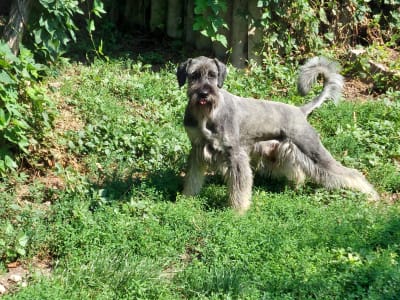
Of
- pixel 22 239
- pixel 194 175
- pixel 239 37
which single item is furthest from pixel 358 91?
pixel 22 239

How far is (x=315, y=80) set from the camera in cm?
771

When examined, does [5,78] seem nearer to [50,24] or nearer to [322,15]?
[50,24]

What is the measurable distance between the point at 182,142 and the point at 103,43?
9.57 ft

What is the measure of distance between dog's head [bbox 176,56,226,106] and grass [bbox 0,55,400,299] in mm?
1035

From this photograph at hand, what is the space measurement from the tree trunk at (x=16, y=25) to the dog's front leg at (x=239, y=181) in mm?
2798

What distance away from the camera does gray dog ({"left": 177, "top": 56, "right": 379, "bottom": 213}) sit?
21.7 feet

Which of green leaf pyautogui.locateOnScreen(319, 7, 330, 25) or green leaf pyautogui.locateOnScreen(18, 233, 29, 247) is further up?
green leaf pyautogui.locateOnScreen(319, 7, 330, 25)

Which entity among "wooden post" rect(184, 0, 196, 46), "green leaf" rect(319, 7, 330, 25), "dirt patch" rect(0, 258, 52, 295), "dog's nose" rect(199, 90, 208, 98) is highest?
"green leaf" rect(319, 7, 330, 25)

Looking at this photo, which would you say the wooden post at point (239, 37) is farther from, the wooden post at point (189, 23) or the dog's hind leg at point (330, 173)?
the dog's hind leg at point (330, 173)

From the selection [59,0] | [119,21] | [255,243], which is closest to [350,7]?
[119,21]

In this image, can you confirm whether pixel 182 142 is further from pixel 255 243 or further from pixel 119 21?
pixel 119 21

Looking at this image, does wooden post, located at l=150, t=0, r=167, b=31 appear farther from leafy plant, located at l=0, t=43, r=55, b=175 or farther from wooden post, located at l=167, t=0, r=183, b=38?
leafy plant, located at l=0, t=43, r=55, b=175

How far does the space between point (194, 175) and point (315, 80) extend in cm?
196

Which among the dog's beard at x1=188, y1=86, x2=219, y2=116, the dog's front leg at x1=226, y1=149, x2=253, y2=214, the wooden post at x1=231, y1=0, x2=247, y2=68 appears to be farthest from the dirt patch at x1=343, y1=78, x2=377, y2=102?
the dog's beard at x1=188, y1=86, x2=219, y2=116
